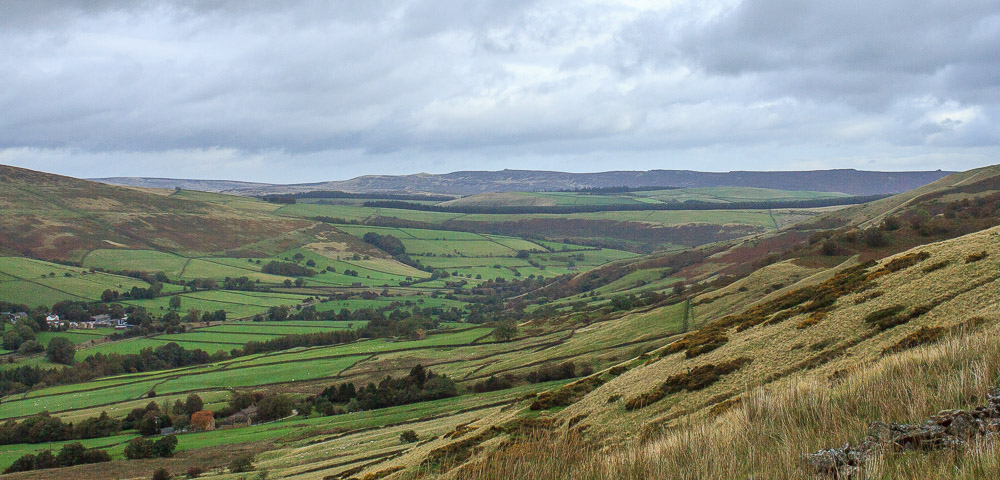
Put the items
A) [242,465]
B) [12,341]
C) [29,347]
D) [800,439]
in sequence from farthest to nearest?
[12,341] → [29,347] → [242,465] → [800,439]

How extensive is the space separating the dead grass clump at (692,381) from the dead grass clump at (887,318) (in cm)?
499

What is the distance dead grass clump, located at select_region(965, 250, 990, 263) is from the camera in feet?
91.3

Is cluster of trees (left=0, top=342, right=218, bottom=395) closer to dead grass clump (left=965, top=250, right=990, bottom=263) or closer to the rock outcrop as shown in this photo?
dead grass clump (left=965, top=250, right=990, bottom=263)

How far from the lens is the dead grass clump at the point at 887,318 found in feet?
80.8

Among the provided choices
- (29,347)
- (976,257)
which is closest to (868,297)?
(976,257)

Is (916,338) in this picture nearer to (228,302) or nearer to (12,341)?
(12,341)

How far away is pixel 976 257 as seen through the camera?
2809 cm

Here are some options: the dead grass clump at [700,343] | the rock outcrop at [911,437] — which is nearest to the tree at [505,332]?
the dead grass clump at [700,343]

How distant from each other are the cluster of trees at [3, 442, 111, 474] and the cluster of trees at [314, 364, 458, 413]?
23139 mm

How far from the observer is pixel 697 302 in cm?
6831

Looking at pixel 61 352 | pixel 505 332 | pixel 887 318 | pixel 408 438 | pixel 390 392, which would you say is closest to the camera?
pixel 887 318

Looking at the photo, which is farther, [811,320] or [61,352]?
[61,352]

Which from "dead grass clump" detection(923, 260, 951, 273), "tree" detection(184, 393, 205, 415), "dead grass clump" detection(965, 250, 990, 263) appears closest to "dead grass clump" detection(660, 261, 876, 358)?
"dead grass clump" detection(923, 260, 951, 273)

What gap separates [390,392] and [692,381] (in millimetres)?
55515
